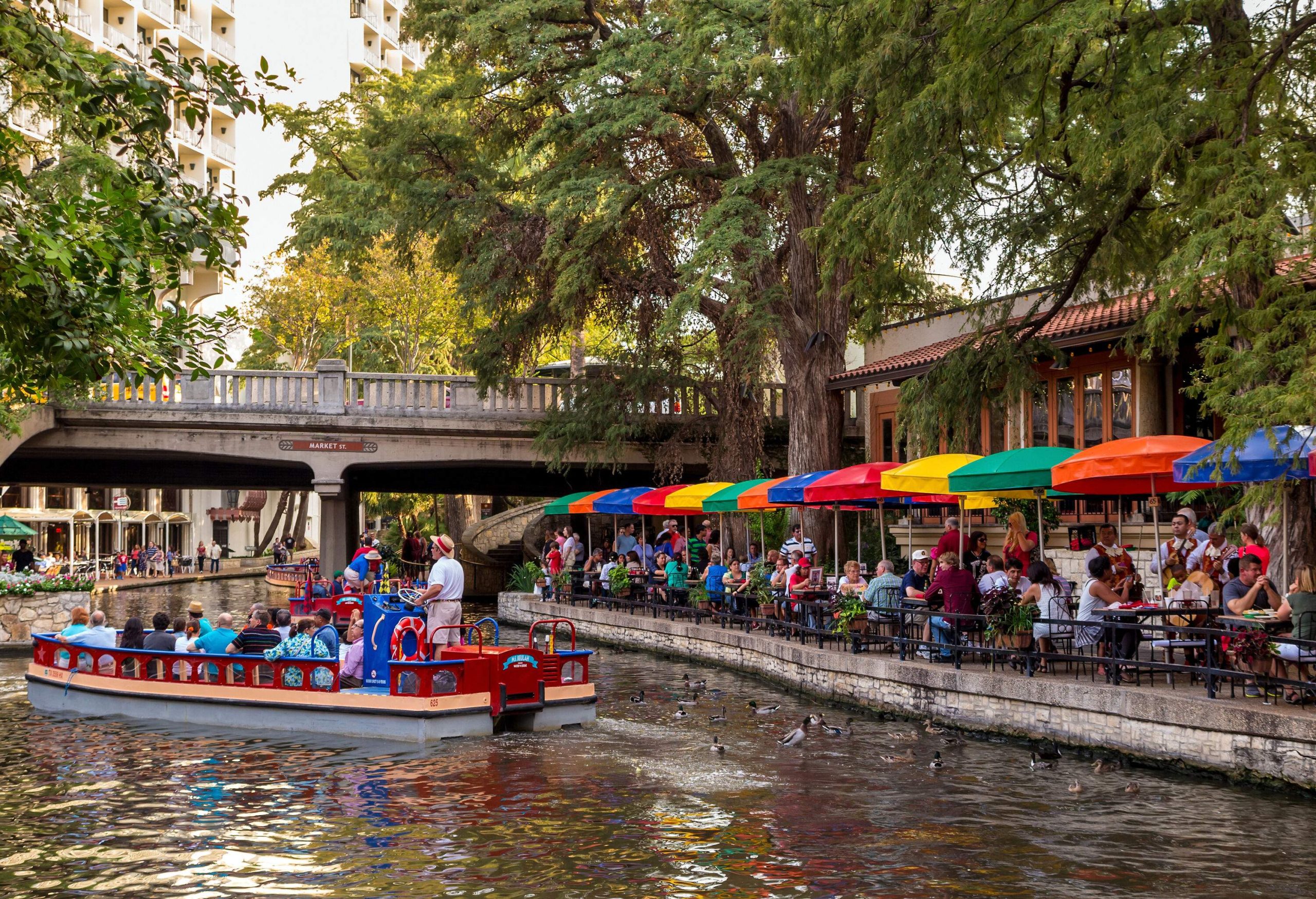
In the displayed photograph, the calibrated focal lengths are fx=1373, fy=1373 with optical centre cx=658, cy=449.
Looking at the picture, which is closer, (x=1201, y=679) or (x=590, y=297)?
(x=1201, y=679)

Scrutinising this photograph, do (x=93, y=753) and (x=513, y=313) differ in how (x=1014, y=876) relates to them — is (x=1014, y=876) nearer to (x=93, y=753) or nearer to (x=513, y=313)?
(x=93, y=753)

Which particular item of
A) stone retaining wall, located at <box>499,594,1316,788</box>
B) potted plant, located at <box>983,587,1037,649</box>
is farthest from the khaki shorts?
potted plant, located at <box>983,587,1037,649</box>

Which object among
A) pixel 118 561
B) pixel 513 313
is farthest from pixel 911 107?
pixel 118 561

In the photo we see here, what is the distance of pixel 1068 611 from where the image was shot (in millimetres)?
16078

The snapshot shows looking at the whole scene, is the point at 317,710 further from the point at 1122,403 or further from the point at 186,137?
the point at 186,137

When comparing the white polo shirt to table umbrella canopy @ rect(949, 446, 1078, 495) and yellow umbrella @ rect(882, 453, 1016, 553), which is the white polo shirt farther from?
table umbrella canopy @ rect(949, 446, 1078, 495)

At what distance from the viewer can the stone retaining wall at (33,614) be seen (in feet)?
86.7

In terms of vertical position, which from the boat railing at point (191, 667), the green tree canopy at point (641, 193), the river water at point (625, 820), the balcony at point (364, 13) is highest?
the balcony at point (364, 13)

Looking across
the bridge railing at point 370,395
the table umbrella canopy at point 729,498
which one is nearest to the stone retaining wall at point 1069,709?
the table umbrella canopy at point 729,498

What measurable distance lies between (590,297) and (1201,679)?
2036 centimetres

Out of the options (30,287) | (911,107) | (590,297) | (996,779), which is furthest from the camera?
(590,297)

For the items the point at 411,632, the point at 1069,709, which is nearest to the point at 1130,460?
the point at 1069,709

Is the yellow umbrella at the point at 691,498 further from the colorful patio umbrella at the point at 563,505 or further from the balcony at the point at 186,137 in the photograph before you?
the balcony at the point at 186,137

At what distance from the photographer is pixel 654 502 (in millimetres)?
28125
